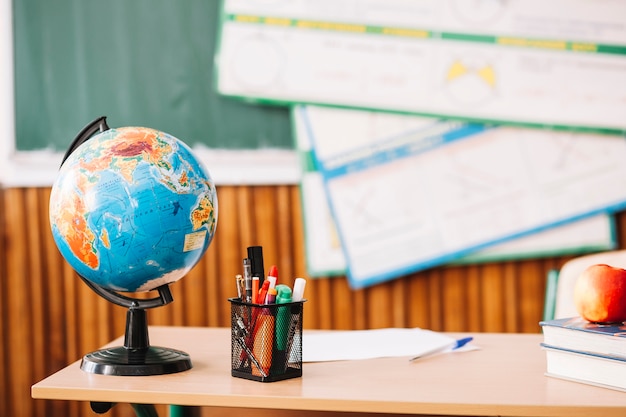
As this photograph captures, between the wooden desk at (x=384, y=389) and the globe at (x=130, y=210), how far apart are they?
0.69 ft

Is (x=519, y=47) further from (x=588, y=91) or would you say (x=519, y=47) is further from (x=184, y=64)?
(x=184, y=64)

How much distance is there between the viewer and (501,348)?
173 cm

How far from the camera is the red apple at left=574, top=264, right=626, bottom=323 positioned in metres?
1.42

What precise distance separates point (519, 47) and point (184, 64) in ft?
4.14

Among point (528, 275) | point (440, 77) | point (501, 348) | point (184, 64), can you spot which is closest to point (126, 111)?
point (184, 64)

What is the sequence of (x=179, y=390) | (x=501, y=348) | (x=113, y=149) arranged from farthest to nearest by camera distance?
(x=501, y=348)
(x=113, y=149)
(x=179, y=390)

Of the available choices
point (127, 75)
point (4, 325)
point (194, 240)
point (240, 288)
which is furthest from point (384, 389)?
point (4, 325)

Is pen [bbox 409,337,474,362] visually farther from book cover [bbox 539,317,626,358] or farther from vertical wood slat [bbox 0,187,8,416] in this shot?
vertical wood slat [bbox 0,187,8,416]

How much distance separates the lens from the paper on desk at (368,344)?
1642 mm

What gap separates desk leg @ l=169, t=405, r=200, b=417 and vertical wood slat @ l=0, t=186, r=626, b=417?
4.09 feet

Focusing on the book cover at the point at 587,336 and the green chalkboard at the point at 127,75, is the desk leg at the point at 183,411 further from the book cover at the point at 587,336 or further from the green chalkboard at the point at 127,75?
the green chalkboard at the point at 127,75

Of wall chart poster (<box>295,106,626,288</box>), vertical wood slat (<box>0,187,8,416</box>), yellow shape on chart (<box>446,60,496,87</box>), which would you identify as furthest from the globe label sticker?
vertical wood slat (<box>0,187,8,416</box>)

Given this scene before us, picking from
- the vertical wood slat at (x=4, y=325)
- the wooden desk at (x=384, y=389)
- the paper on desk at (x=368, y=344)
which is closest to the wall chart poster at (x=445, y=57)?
the vertical wood slat at (x=4, y=325)

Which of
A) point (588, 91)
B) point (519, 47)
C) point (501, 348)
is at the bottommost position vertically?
point (501, 348)
